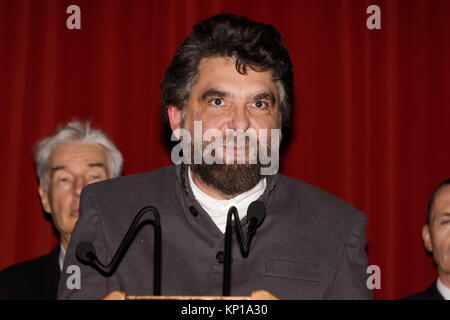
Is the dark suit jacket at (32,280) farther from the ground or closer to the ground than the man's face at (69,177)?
closer to the ground

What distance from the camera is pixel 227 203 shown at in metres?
2.03

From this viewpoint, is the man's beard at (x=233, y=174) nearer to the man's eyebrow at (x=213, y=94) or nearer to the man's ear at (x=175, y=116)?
the man's eyebrow at (x=213, y=94)

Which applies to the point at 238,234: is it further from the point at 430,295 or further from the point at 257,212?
the point at 430,295

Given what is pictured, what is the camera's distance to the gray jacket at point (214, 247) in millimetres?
1806

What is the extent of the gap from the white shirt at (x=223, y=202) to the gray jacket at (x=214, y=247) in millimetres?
39

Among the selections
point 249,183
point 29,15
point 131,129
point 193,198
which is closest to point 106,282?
point 193,198

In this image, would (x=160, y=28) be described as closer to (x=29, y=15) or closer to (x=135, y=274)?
(x=29, y=15)

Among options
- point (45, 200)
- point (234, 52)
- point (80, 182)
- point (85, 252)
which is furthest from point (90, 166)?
point (85, 252)

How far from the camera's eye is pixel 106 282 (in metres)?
1.74

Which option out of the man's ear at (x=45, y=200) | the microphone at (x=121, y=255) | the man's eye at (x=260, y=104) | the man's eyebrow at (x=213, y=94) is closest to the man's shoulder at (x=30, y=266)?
the man's ear at (x=45, y=200)

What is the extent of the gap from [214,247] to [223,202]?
0.75 feet

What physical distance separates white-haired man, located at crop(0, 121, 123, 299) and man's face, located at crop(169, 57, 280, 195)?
992 mm
